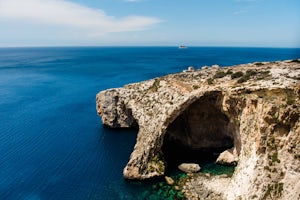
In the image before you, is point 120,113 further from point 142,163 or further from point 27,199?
point 27,199

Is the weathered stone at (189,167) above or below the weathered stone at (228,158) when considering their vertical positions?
below

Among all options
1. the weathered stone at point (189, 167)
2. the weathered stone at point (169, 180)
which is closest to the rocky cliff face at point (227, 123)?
the weathered stone at point (169, 180)

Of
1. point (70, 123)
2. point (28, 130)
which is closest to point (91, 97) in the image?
point (70, 123)

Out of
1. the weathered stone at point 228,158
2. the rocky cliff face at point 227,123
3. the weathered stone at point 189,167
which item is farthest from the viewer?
the weathered stone at point 228,158

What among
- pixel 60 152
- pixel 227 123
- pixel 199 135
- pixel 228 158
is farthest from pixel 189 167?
pixel 60 152

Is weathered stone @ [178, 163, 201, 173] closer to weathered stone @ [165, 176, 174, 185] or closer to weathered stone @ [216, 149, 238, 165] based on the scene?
weathered stone @ [165, 176, 174, 185]

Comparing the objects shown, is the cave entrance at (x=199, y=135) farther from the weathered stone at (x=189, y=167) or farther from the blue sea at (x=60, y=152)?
the blue sea at (x=60, y=152)
